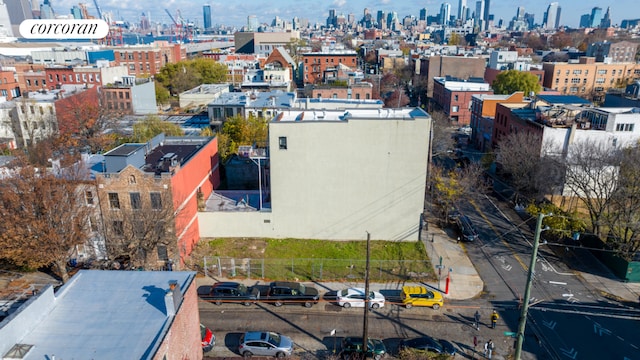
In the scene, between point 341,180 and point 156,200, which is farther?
point 341,180

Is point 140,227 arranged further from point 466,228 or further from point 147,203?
point 466,228

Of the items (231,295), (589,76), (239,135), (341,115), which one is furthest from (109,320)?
(589,76)

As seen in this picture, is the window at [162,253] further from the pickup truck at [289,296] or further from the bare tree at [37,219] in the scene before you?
the pickup truck at [289,296]

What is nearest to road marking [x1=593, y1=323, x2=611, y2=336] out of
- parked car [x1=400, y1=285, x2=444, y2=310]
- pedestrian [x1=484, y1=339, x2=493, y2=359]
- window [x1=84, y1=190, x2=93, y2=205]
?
pedestrian [x1=484, y1=339, x2=493, y2=359]

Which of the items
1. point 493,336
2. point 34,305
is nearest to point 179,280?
point 34,305

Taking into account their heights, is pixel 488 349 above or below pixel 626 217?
below

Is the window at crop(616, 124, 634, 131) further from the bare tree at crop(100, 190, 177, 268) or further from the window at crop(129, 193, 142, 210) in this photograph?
the window at crop(129, 193, 142, 210)

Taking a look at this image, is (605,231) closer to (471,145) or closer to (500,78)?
(471,145)
